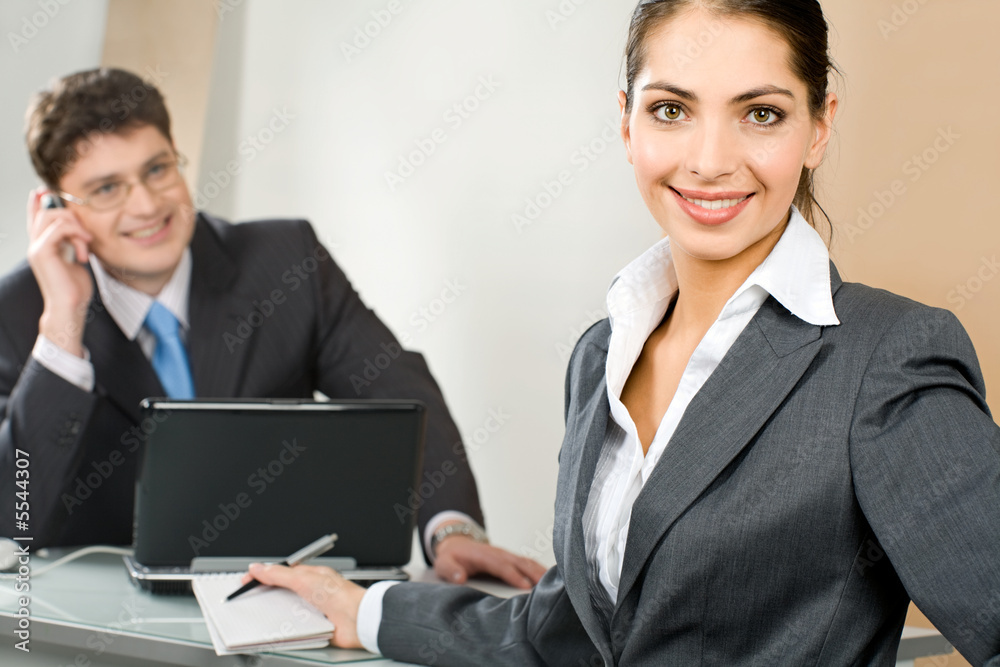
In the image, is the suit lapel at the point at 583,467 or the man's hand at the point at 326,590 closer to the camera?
the suit lapel at the point at 583,467

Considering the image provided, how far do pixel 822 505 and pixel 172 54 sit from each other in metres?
2.68

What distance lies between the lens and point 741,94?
0.98 meters

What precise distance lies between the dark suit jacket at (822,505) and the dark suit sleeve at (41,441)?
1.50 metres

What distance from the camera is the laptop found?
5.01ft

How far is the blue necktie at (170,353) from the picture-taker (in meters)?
2.44

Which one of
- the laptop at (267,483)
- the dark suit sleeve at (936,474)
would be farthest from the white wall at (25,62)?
the dark suit sleeve at (936,474)

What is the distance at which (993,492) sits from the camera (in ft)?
2.52
